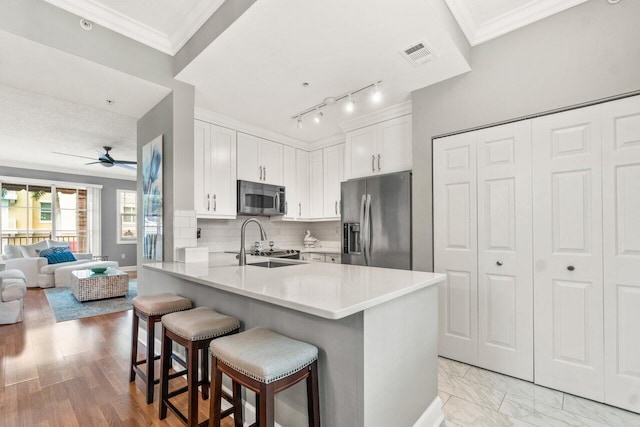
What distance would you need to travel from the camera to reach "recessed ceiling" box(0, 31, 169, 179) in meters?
2.27

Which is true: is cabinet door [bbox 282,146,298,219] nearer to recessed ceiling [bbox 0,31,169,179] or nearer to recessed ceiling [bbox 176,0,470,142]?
recessed ceiling [bbox 176,0,470,142]

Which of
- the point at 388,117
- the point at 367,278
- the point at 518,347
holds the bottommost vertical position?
the point at 518,347

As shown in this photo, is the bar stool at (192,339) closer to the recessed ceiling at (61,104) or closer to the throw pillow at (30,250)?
the recessed ceiling at (61,104)

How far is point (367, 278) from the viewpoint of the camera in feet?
5.71

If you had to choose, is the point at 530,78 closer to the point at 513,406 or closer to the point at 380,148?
the point at 380,148

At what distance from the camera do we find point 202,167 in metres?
3.50

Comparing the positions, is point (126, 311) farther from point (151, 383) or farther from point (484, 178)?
point (484, 178)

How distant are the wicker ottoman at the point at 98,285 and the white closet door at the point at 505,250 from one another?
550cm

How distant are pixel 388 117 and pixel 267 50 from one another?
5.36 ft

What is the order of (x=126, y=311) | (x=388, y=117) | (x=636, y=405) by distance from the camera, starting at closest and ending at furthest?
(x=636, y=405), (x=388, y=117), (x=126, y=311)

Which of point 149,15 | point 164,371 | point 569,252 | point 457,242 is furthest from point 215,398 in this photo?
point 149,15

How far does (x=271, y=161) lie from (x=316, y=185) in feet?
2.67

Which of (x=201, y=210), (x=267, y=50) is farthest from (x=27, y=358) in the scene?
→ (x=267, y=50)

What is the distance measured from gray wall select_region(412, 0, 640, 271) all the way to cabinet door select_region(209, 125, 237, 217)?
2.24 meters
